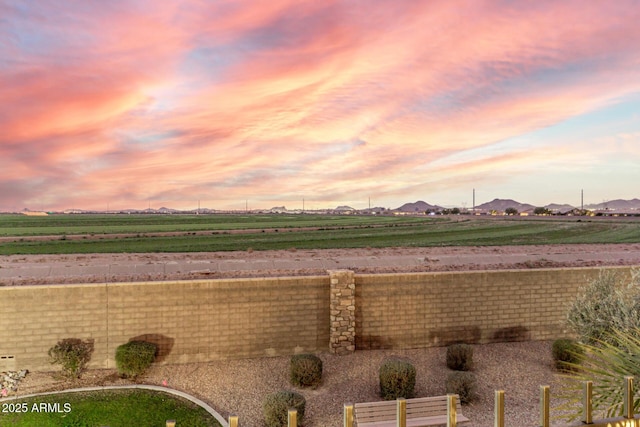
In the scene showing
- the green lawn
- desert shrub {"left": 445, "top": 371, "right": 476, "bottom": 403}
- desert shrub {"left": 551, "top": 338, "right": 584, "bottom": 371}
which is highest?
desert shrub {"left": 551, "top": 338, "right": 584, "bottom": 371}

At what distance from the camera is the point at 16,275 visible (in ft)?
83.0

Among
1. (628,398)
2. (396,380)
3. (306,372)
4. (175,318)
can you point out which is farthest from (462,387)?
(628,398)

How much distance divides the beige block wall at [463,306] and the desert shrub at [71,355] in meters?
9.17

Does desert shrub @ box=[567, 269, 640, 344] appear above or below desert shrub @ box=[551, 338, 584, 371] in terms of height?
above

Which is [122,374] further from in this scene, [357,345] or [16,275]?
[16,275]

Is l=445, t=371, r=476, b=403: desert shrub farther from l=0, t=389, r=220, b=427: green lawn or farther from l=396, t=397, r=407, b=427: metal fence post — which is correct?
l=396, t=397, r=407, b=427: metal fence post

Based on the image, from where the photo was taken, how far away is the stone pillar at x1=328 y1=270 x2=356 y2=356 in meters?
15.3

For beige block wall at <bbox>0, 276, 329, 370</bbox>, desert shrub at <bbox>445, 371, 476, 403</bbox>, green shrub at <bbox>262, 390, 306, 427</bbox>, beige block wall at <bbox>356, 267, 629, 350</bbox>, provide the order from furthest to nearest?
beige block wall at <bbox>356, 267, 629, 350</bbox>, beige block wall at <bbox>0, 276, 329, 370</bbox>, desert shrub at <bbox>445, 371, 476, 403</bbox>, green shrub at <bbox>262, 390, 306, 427</bbox>

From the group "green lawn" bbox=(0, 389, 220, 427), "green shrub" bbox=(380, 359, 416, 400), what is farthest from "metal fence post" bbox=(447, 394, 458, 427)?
"green shrub" bbox=(380, 359, 416, 400)

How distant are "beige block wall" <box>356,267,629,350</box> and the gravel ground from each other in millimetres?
607

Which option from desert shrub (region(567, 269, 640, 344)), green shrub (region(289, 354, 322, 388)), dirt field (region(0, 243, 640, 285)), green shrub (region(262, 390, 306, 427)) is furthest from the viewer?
dirt field (region(0, 243, 640, 285))

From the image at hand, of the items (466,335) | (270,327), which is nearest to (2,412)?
(270,327)

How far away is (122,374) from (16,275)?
1656 centimetres

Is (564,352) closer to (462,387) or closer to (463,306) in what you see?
(463,306)
